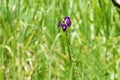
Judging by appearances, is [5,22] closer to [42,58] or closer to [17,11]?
[17,11]

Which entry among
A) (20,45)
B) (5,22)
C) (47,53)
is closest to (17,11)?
(5,22)

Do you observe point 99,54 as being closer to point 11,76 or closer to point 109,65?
point 109,65

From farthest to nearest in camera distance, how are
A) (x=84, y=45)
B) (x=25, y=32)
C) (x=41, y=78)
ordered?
(x=25, y=32), (x=84, y=45), (x=41, y=78)

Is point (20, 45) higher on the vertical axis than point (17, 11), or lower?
lower

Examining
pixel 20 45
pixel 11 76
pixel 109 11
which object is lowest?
pixel 11 76

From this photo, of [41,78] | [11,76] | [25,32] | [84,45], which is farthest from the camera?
[25,32]


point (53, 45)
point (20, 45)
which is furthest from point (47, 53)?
point (20, 45)

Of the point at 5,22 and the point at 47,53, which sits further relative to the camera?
the point at 5,22
